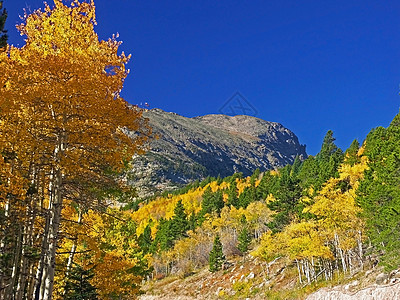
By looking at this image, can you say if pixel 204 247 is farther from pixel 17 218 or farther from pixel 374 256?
pixel 17 218

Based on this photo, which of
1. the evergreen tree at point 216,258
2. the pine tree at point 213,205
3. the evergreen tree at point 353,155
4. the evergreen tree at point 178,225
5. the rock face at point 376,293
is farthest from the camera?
the pine tree at point 213,205

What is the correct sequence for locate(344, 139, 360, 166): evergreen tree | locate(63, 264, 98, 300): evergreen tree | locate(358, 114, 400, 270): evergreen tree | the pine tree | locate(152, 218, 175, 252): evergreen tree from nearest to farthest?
1. locate(63, 264, 98, 300): evergreen tree
2. locate(358, 114, 400, 270): evergreen tree
3. locate(344, 139, 360, 166): evergreen tree
4. locate(152, 218, 175, 252): evergreen tree
5. the pine tree

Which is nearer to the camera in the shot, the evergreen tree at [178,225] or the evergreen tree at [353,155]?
the evergreen tree at [353,155]

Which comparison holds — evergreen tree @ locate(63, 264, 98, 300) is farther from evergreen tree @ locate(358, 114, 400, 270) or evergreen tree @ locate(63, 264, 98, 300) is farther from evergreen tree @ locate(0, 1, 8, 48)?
evergreen tree @ locate(358, 114, 400, 270)

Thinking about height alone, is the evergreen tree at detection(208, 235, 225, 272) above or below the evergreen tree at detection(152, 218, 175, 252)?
below

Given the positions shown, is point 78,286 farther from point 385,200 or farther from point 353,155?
point 353,155

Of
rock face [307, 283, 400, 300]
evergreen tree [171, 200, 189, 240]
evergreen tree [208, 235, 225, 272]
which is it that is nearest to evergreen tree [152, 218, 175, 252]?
evergreen tree [171, 200, 189, 240]

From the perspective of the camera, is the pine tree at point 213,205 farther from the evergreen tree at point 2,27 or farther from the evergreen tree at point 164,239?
the evergreen tree at point 2,27

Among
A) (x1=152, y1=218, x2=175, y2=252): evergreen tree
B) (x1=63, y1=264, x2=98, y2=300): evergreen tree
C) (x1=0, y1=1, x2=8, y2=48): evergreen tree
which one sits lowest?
(x1=63, y1=264, x2=98, y2=300): evergreen tree

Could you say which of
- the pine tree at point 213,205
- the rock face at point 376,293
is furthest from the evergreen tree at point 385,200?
the pine tree at point 213,205

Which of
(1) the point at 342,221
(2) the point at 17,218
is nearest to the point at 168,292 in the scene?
(1) the point at 342,221

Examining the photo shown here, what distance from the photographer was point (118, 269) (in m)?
21.4

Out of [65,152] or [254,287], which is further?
[254,287]

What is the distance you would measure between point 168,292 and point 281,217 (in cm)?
2850
